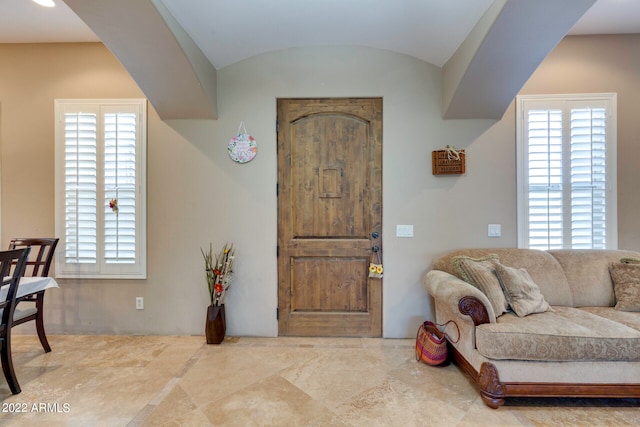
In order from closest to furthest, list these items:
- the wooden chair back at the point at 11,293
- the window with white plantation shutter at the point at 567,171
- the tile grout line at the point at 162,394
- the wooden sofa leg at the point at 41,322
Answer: the tile grout line at the point at 162,394 → the wooden chair back at the point at 11,293 → the wooden sofa leg at the point at 41,322 → the window with white plantation shutter at the point at 567,171

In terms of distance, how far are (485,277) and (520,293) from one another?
0.87 feet

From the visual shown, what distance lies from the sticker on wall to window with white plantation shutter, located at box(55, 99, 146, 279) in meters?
0.88

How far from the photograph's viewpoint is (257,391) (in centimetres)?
198

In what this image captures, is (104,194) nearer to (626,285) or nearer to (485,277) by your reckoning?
(485,277)

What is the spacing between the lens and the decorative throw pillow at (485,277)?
2.08m

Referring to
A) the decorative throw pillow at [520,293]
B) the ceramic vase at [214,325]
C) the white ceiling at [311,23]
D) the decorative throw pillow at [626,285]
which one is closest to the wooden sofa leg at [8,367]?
the ceramic vase at [214,325]

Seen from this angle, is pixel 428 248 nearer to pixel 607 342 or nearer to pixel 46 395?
pixel 607 342

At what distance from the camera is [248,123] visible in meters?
2.85

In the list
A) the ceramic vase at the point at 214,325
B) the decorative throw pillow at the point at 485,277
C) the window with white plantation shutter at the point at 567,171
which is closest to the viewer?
the decorative throw pillow at the point at 485,277

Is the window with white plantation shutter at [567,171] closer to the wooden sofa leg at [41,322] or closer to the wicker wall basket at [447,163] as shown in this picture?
the wicker wall basket at [447,163]

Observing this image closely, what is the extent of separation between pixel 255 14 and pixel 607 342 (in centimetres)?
331

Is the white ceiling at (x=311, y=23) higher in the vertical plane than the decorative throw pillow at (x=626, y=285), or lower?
higher

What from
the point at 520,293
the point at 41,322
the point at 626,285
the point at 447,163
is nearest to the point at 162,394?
→ the point at 41,322

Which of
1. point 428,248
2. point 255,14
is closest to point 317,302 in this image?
point 428,248
